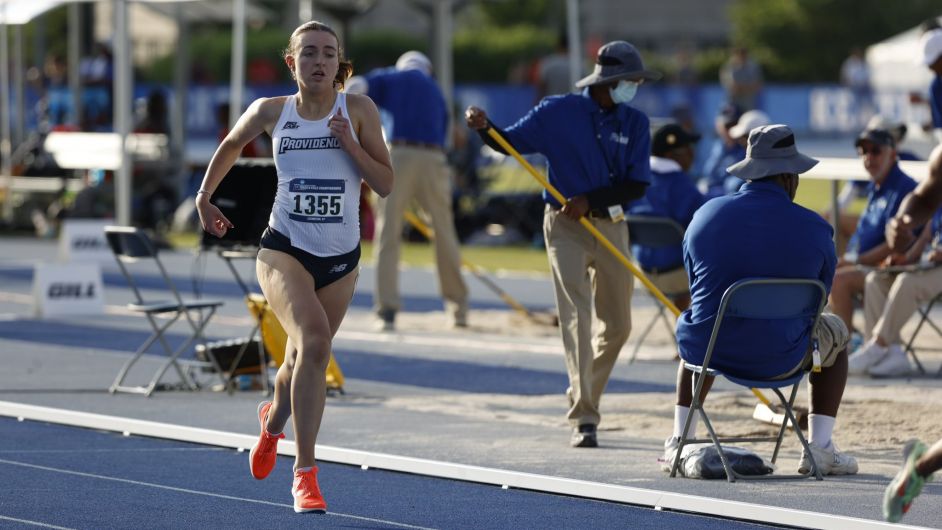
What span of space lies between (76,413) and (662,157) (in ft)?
14.5

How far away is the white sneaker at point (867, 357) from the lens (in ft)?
37.7

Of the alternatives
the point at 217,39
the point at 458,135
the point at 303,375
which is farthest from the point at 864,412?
the point at 217,39

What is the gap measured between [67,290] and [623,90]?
7309mm

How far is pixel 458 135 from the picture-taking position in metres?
23.2

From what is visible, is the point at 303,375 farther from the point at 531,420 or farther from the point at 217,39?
the point at 217,39

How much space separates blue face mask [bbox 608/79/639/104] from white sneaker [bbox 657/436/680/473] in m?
1.84

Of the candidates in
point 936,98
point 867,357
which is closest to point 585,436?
point 867,357

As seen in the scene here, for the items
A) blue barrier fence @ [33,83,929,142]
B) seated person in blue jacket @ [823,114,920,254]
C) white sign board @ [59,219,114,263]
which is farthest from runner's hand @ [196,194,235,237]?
blue barrier fence @ [33,83,929,142]

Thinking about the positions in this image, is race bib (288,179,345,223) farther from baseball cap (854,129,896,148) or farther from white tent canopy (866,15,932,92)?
white tent canopy (866,15,932,92)

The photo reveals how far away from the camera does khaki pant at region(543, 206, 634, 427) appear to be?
9016 mm

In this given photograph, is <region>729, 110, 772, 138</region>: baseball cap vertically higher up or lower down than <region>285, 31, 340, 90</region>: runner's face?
lower down

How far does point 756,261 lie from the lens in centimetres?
784

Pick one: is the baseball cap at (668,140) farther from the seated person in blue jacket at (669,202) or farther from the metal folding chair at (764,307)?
the metal folding chair at (764,307)

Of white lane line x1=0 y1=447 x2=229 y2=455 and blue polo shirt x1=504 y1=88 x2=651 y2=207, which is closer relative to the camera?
white lane line x1=0 y1=447 x2=229 y2=455
